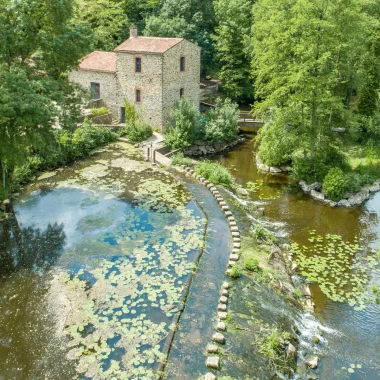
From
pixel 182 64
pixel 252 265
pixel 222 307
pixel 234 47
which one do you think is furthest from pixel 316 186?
pixel 234 47

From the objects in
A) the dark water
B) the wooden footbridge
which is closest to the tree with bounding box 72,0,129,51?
the wooden footbridge

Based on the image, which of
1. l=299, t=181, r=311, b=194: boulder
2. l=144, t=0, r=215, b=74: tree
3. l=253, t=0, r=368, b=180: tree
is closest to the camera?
l=253, t=0, r=368, b=180: tree

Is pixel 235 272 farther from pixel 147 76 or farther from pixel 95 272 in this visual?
pixel 147 76

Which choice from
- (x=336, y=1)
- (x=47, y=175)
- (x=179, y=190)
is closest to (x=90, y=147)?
(x=47, y=175)

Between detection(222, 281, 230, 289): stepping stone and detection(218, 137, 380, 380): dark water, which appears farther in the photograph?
detection(222, 281, 230, 289): stepping stone

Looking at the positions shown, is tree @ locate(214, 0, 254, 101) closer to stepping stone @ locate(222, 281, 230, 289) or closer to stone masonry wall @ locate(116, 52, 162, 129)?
stone masonry wall @ locate(116, 52, 162, 129)

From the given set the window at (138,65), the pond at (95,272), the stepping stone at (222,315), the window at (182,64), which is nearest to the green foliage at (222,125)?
the window at (182,64)
